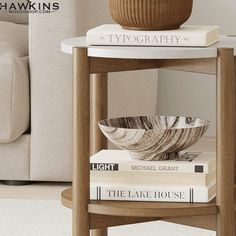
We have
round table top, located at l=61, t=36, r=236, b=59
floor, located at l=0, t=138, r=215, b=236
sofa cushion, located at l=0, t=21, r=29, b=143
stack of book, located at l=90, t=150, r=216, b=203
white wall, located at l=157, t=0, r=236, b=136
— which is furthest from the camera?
white wall, located at l=157, t=0, r=236, b=136

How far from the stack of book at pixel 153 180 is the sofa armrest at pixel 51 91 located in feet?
3.21

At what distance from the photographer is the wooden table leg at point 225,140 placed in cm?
151

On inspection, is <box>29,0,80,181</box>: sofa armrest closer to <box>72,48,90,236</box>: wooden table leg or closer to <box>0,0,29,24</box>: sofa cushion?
<box>0,0,29,24</box>: sofa cushion

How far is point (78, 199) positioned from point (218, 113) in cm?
30

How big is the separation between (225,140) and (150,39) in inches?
9.0

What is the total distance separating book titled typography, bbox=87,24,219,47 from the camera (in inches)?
61.0

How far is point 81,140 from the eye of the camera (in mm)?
1544

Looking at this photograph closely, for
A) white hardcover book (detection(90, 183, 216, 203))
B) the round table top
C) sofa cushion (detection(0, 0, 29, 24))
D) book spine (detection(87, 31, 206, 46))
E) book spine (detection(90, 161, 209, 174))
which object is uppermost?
sofa cushion (detection(0, 0, 29, 24))

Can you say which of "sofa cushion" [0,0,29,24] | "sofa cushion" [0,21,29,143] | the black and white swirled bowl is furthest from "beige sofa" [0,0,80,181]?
the black and white swirled bowl

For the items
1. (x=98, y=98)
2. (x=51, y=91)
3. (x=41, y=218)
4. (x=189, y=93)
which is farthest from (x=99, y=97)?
(x=189, y=93)

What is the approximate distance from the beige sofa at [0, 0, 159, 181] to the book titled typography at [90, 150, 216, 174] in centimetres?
95

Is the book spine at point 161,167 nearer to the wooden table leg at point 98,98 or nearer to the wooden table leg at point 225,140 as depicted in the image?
the wooden table leg at point 225,140

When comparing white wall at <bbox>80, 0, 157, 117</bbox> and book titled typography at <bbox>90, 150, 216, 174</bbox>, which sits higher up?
white wall at <bbox>80, 0, 157, 117</bbox>

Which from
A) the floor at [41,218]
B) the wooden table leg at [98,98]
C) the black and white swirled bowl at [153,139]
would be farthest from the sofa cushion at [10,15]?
the black and white swirled bowl at [153,139]
